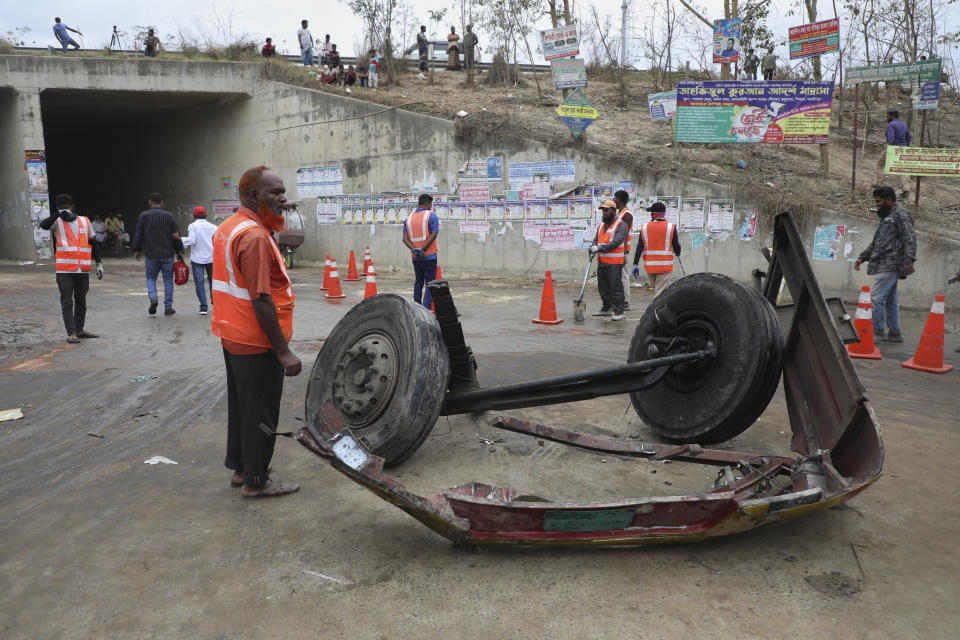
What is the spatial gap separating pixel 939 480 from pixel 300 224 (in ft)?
58.8

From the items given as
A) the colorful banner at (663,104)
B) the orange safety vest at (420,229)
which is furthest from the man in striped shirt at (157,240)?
the colorful banner at (663,104)

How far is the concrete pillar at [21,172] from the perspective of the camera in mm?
18828

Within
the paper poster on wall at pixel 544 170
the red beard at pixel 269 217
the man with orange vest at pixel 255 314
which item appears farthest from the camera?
the paper poster on wall at pixel 544 170

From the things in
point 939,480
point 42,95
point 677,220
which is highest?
point 42,95

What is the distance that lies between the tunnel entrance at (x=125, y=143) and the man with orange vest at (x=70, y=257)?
14.4 metres

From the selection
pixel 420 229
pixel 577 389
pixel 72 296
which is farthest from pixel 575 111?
pixel 577 389

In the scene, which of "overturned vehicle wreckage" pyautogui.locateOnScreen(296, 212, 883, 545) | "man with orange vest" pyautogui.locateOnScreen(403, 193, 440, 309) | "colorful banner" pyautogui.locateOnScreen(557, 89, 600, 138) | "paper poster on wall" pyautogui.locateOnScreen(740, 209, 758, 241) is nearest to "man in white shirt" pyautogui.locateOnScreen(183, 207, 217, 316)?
"man with orange vest" pyautogui.locateOnScreen(403, 193, 440, 309)

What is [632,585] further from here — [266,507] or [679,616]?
[266,507]

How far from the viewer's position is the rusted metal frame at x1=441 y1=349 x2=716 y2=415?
3.79 m

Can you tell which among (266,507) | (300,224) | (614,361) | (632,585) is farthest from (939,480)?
(300,224)

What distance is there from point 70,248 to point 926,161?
13.0 meters

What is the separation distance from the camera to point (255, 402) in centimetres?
336

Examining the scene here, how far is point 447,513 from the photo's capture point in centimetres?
273

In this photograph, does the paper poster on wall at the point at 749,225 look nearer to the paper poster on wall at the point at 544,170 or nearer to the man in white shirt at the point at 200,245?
the paper poster on wall at the point at 544,170
